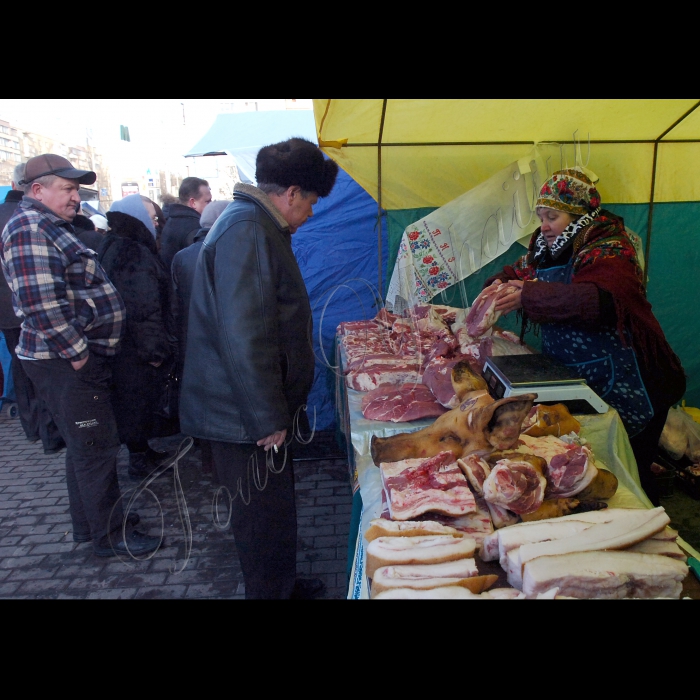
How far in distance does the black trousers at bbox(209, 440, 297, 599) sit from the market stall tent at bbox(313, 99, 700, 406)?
2740 millimetres

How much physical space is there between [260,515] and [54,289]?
5.25 ft

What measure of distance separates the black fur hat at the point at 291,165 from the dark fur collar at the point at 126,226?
5.82 ft

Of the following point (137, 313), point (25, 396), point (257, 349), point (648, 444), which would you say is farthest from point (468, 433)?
Result: point (25, 396)

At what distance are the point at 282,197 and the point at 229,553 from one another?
90.4 inches

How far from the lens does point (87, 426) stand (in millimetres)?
2906

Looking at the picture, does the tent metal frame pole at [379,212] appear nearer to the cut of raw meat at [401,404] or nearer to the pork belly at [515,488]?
the cut of raw meat at [401,404]

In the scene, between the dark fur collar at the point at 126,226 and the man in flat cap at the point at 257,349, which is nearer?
the man in flat cap at the point at 257,349

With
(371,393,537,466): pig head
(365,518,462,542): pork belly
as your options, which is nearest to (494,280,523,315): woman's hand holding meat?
(371,393,537,466): pig head

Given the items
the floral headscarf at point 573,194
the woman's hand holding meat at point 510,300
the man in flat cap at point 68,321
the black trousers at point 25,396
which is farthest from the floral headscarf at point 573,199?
the black trousers at point 25,396

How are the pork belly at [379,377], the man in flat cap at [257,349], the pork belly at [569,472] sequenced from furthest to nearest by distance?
the pork belly at [379,377] < the man in flat cap at [257,349] < the pork belly at [569,472]

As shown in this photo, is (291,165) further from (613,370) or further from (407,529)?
(613,370)

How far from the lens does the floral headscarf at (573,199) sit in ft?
8.93

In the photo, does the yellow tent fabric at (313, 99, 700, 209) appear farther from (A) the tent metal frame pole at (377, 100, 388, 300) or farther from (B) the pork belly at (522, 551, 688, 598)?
(B) the pork belly at (522, 551, 688, 598)

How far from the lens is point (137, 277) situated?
140 inches
